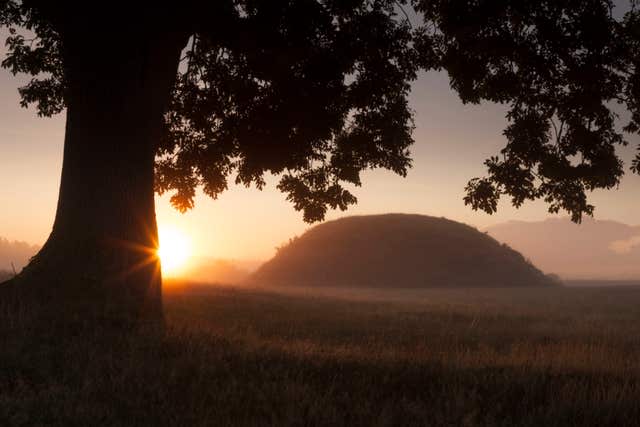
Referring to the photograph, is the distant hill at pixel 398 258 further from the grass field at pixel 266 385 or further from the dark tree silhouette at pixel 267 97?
the grass field at pixel 266 385

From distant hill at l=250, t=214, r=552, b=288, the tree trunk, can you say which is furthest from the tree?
distant hill at l=250, t=214, r=552, b=288

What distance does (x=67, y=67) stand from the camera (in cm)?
1080

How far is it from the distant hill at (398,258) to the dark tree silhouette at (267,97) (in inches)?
1914

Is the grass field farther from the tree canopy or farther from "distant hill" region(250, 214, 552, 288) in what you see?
"distant hill" region(250, 214, 552, 288)

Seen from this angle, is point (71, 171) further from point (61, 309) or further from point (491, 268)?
point (491, 268)

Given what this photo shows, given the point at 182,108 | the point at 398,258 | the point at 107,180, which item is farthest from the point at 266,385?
the point at 398,258

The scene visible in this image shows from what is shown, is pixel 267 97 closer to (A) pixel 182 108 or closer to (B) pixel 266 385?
(A) pixel 182 108

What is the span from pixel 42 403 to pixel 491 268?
6412 centimetres

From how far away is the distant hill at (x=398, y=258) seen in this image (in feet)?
207

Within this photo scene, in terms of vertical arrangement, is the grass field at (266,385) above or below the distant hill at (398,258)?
below

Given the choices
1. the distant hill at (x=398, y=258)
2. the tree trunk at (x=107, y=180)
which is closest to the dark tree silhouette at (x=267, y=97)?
the tree trunk at (x=107, y=180)

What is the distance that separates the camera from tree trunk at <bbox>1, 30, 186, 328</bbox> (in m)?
9.94

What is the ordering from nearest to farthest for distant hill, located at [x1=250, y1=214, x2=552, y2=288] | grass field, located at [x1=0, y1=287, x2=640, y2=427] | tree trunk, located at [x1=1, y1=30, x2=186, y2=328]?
grass field, located at [x1=0, y1=287, x2=640, y2=427], tree trunk, located at [x1=1, y1=30, x2=186, y2=328], distant hill, located at [x1=250, y1=214, x2=552, y2=288]

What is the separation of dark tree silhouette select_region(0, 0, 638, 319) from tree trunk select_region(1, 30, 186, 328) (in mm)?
26
